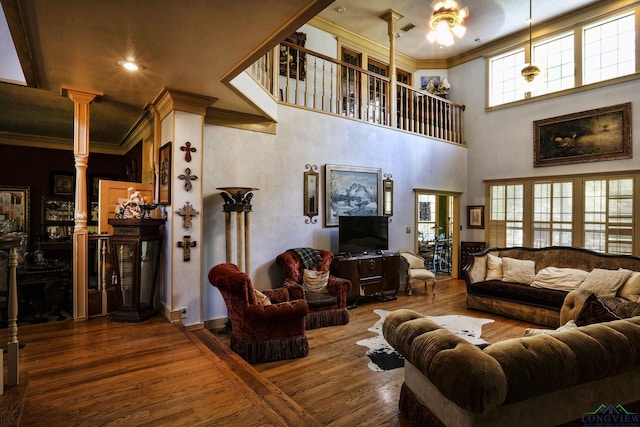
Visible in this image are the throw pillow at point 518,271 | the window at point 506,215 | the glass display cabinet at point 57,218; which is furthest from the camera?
the window at point 506,215

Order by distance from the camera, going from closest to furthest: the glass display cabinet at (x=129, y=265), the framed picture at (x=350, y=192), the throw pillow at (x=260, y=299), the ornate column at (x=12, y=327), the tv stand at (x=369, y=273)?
the ornate column at (x=12, y=327), the throw pillow at (x=260, y=299), the glass display cabinet at (x=129, y=265), the tv stand at (x=369, y=273), the framed picture at (x=350, y=192)

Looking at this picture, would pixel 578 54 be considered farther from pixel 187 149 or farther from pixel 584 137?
pixel 187 149

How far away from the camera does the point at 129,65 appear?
319 cm

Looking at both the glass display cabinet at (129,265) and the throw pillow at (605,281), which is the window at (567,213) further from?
the glass display cabinet at (129,265)

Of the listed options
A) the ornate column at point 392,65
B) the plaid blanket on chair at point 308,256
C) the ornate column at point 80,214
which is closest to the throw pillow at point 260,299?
the plaid blanket on chair at point 308,256

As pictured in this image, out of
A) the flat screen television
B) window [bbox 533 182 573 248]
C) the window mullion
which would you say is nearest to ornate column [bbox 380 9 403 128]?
the flat screen television

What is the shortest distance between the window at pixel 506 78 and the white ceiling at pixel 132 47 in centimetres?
625

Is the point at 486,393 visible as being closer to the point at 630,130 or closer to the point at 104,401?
the point at 104,401

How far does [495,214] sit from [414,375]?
657cm

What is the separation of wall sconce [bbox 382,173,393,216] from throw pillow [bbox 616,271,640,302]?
3643 mm

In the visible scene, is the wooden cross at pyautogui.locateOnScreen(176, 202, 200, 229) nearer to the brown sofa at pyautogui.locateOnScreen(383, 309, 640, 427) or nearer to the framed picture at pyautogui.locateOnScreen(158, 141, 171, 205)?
the framed picture at pyautogui.locateOnScreen(158, 141, 171, 205)

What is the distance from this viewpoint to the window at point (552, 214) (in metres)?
6.80

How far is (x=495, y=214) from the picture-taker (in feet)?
25.8

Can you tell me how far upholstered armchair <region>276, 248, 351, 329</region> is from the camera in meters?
4.59
